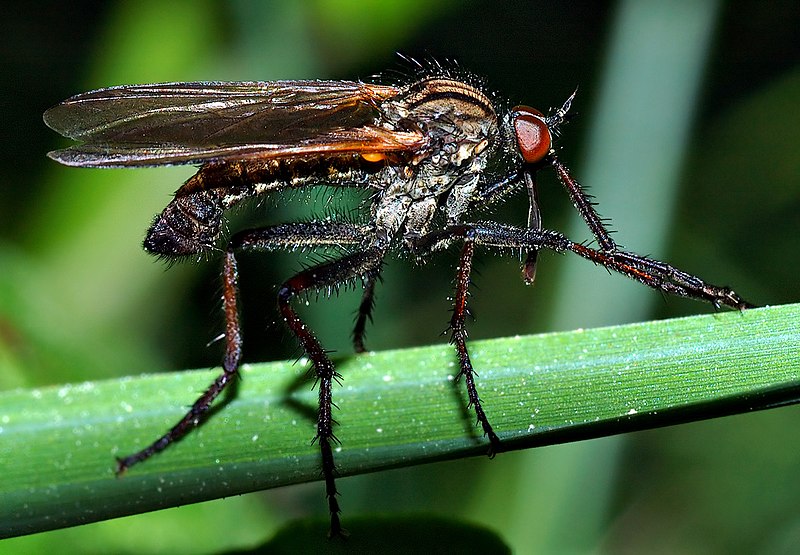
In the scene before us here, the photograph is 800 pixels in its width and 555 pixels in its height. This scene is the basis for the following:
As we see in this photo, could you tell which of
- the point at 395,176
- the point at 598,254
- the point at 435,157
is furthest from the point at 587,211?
the point at 395,176

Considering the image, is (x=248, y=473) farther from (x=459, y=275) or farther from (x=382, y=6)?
(x=382, y=6)

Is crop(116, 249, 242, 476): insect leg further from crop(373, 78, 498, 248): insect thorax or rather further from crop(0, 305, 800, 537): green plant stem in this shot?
crop(373, 78, 498, 248): insect thorax

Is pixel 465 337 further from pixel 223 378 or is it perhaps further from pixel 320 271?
pixel 223 378

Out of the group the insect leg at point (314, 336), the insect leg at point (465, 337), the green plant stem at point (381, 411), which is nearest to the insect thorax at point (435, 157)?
the insect leg at point (314, 336)

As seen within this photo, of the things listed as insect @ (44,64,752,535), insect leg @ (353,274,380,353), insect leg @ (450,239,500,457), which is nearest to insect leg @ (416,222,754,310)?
insect @ (44,64,752,535)

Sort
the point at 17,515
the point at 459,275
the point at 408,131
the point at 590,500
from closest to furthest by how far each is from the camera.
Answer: the point at 17,515 < the point at 459,275 < the point at 408,131 < the point at 590,500

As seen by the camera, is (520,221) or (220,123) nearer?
(220,123)

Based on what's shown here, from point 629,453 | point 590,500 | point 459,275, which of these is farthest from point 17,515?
point 629,453
